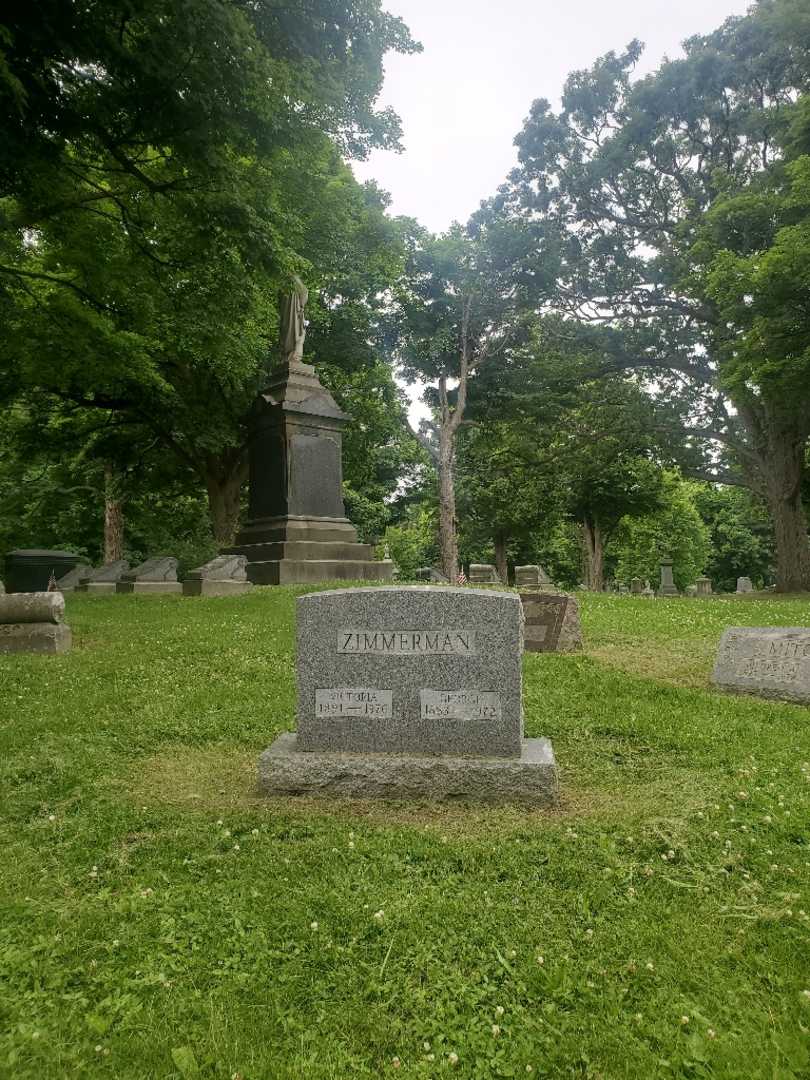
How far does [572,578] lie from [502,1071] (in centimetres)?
4754

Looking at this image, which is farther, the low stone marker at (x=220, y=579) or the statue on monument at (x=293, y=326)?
the statue on monument at (x=293, y=326)

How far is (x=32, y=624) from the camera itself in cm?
971

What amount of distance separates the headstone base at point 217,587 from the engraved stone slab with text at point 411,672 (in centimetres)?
980

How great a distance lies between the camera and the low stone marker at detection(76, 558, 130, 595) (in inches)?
747

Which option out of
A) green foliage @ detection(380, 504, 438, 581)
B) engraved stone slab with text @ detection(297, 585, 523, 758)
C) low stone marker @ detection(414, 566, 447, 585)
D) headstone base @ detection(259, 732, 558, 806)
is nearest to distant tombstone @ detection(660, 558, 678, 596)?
green foliage @ detection(380, 504, 438, 581)

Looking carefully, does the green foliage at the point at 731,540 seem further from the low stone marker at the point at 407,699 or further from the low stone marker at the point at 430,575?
the low stone marker at the point at 407,699

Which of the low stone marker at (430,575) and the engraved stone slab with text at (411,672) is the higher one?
the engraved stone slab with text at (411,672)

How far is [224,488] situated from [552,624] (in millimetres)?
16082

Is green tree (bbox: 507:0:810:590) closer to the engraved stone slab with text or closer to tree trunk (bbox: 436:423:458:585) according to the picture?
tree trunk (bbox: 436:423:458:585)

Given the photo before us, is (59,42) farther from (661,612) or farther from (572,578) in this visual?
(572,578)

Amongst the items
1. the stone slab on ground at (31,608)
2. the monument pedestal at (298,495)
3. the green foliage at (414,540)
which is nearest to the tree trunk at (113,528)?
the monument pedestal at (298,495)

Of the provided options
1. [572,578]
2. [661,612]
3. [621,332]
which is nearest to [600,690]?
[661,612]

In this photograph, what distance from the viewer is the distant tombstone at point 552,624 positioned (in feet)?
30.8

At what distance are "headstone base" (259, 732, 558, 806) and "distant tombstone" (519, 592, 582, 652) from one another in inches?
182
